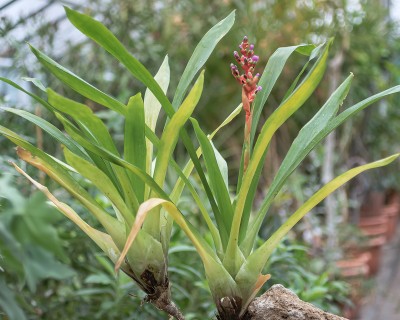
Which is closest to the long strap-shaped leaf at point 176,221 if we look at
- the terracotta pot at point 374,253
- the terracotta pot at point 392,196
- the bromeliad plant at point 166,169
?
the bromeliad plant at point 166,169

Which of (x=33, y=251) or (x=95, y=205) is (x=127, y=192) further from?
(x=33, y=251)

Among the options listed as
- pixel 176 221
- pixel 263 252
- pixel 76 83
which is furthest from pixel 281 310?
pixel 76 83

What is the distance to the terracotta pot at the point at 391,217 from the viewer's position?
3.96 meters

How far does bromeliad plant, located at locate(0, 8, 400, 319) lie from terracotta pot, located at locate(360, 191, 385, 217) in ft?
10.4

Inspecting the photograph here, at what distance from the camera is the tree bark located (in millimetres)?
881

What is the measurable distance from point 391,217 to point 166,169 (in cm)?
349

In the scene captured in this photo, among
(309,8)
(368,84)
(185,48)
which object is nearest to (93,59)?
(185,48)

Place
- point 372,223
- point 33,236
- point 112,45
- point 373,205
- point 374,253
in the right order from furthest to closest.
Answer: point 373,205 → point 372,223 → point 374,253 → point 112,45 → point 33,236

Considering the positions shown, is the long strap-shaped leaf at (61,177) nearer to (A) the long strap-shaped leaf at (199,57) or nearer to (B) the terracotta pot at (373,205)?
(A) the long strap-shaped leaf at (199,57)

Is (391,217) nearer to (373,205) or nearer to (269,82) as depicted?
(373,205)

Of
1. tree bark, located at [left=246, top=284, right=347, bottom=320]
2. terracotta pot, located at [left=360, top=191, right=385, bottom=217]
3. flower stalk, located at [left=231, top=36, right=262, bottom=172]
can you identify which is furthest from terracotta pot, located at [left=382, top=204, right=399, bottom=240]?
flower stalk, located at [left=231, top=36, right=262, bottom=172]

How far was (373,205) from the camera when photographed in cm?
392

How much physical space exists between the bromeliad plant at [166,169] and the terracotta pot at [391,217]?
10.6 feet

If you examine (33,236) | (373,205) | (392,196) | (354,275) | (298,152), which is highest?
(392,196)
